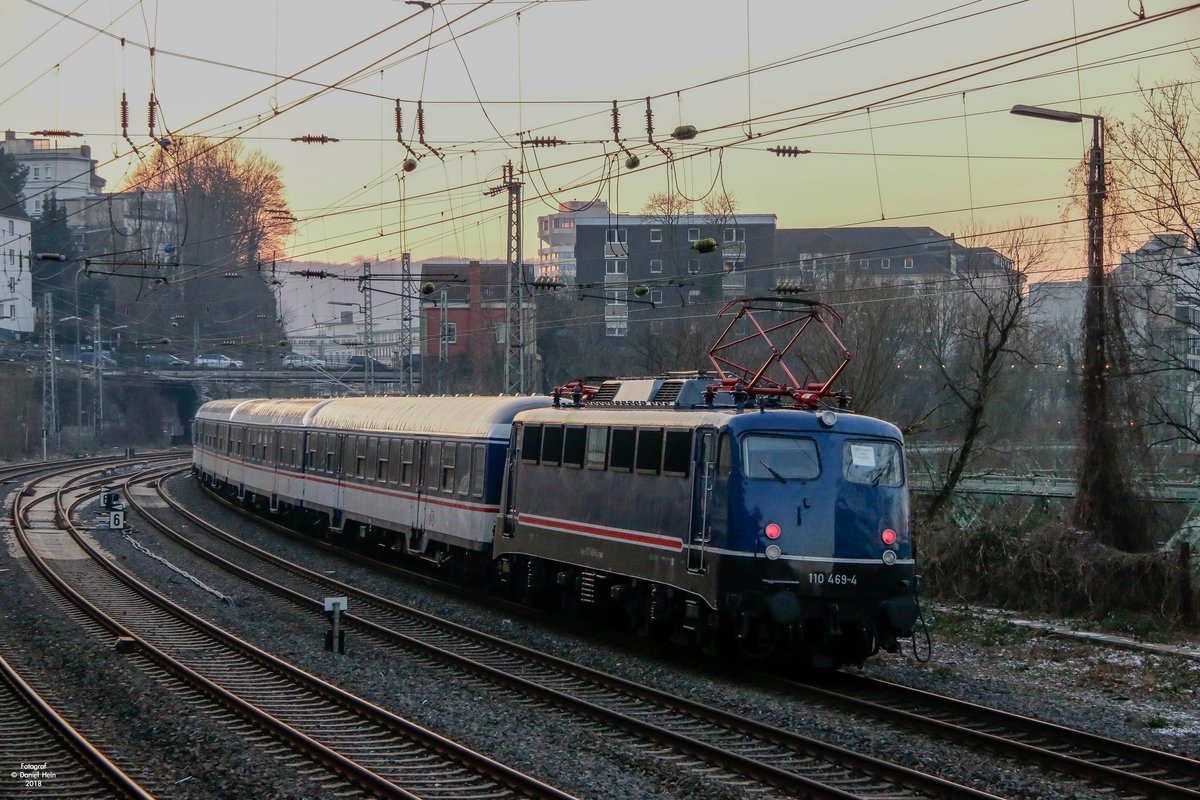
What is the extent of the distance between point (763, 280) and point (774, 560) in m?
57.4

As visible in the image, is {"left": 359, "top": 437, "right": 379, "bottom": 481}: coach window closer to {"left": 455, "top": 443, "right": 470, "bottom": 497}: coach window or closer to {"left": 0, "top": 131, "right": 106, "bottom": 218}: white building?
{"left": 455, "top": 443, "right": 470, "bottom": 497}: coach window

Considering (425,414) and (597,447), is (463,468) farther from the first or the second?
(597,447)

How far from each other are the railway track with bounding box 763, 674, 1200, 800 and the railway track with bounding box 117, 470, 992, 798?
139 cm

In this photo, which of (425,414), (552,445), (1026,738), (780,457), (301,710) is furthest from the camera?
(425,414)

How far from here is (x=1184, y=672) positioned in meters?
15.1

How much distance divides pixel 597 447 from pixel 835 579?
420 cm

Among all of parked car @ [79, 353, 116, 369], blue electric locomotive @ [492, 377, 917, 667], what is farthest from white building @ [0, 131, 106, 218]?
blue electric locomotive @ [492, 377, 917, 667]

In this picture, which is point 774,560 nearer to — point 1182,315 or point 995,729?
point 995,729

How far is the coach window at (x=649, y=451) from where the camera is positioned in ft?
51.8

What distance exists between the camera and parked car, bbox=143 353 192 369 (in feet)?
276

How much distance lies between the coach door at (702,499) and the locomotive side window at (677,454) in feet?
0.80

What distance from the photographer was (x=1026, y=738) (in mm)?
11852

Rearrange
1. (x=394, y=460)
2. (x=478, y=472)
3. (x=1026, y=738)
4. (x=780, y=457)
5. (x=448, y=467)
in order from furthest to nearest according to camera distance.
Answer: (x=394, y=460), (x=448, y=467), (x=478, y=472), (x=780, y=457), (x=1026, y=738)

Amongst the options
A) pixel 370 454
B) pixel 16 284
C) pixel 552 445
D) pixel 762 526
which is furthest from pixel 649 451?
pixel 16 284
